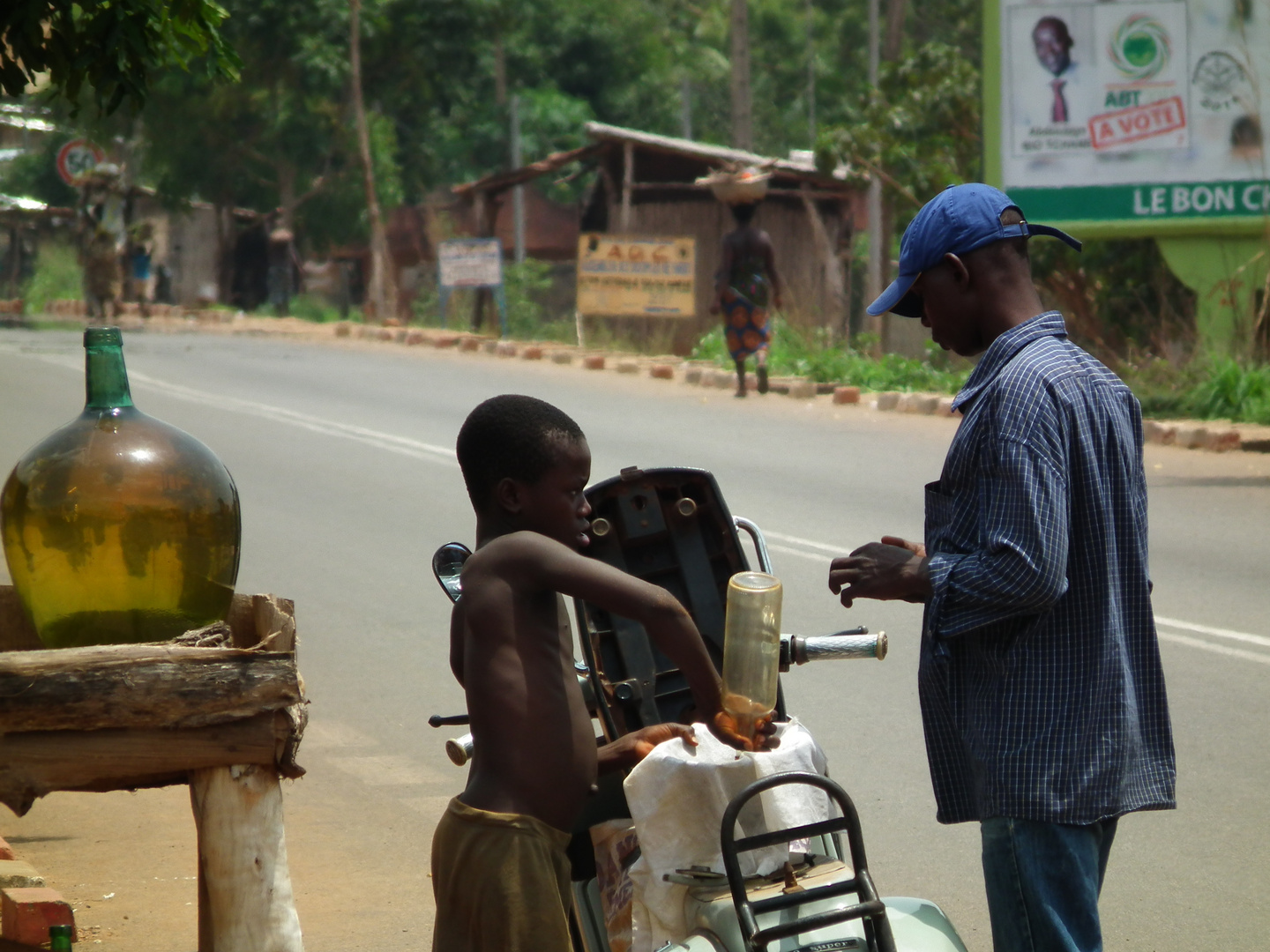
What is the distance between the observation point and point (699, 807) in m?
2.36

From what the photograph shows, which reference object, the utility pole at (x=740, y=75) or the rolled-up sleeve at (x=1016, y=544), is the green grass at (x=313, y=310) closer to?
the utility pole at (x=740, y=75)

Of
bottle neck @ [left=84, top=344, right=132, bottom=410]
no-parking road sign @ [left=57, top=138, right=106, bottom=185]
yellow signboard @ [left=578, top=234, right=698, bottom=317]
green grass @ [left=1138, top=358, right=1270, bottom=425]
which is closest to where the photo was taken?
bottle neck @ [left=84, top=344, right=132, bottom=410]

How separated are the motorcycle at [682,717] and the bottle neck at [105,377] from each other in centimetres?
62

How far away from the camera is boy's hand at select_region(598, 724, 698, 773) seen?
8.12ft

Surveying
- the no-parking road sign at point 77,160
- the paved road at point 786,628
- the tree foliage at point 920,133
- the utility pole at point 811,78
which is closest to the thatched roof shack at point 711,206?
the tree foliage at point 920,133

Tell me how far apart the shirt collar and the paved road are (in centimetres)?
208

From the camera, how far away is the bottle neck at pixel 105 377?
8.82 ft

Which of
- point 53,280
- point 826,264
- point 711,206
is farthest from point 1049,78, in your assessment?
point 53,280

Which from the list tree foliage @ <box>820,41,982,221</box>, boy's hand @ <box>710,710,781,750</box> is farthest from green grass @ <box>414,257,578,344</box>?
boy's hand @ <box>710,710,781,750</box>

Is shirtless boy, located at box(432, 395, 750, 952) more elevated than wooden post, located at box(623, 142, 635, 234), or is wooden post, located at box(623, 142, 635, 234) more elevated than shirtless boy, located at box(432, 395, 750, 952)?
wooden post, located at box(623, 142, 635, 234)

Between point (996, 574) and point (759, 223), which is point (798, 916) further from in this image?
point (759, 223)

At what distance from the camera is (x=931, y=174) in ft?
62.8

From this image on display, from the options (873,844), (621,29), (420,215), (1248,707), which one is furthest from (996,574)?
(621,29)

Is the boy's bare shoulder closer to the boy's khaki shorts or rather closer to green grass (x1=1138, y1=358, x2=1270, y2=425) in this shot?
the boy's khaki shorts
